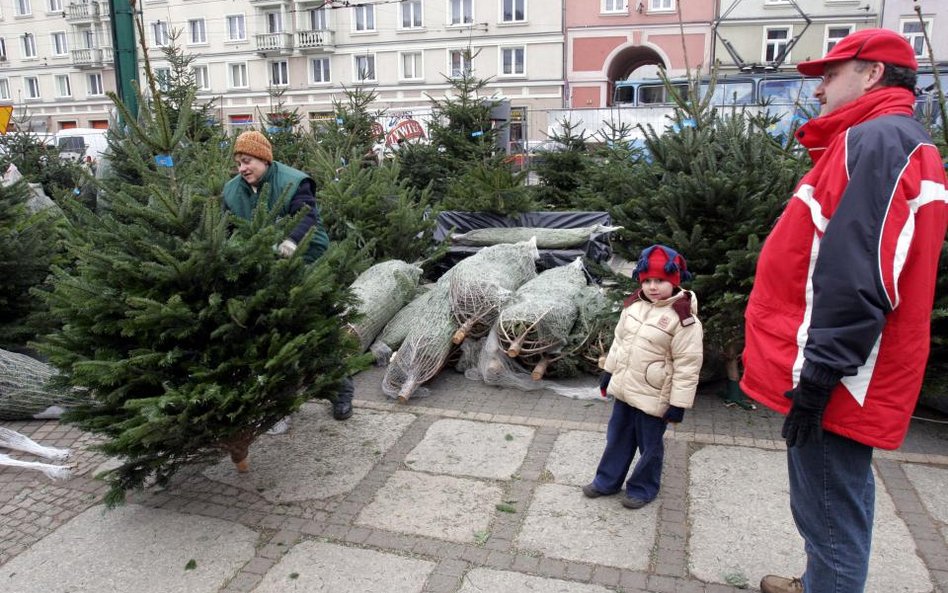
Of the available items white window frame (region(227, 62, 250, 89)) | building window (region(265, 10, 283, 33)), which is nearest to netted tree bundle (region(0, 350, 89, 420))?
building window (region(265, 10, 283, 33))

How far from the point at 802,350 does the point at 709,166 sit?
2972mm

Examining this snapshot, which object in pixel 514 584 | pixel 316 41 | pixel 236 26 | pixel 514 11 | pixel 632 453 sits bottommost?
pixel 514 584

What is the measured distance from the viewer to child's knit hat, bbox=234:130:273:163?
446cm

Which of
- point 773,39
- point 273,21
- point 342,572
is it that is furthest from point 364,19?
point 342,572

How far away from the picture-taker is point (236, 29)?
46156 mm

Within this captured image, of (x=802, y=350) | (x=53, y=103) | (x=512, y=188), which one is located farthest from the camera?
(x=53, y=103)

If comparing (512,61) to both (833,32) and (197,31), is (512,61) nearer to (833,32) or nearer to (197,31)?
(833,32)

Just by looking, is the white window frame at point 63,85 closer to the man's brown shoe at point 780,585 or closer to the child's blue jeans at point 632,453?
the child's blue jeans at point 632,453

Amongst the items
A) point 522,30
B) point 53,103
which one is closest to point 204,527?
point 522,30

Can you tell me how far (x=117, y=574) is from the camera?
3.30 metres

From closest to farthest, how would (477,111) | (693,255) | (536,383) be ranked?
(693,255) < (536,383) < (477,111)

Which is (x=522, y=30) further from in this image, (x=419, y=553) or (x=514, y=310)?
(x=419, y=553)

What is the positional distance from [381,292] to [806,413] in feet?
15.5

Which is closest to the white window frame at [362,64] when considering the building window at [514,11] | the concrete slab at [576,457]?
the building window at [514,11]
